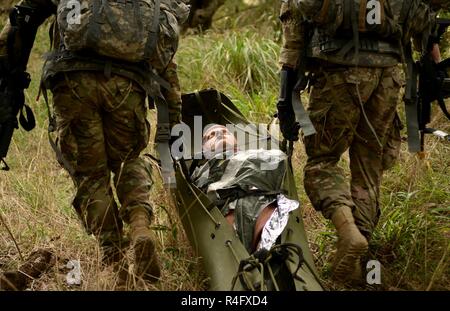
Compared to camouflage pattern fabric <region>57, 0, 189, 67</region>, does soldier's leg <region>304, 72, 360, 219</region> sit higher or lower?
lower

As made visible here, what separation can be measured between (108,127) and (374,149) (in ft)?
5.11

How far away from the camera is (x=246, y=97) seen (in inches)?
280

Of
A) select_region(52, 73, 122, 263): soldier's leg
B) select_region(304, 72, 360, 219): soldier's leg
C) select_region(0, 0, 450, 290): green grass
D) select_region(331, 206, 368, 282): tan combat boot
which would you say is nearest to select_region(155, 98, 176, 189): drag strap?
select_region(52, 73, 122, 263): soldier's leg

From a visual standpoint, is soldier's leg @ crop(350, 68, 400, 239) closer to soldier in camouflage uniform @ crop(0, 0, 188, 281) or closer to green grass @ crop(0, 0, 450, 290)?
green grass @ crop(0, 0, 450, 290)

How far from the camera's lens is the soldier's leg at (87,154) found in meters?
3.56

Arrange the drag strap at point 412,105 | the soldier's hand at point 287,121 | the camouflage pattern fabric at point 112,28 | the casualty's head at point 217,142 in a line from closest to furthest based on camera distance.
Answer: the camouflage pattern fabric at point 112,28 → the drag strap at point 412,105 → the soldier's hand at point 287,121 → the casualty's head at point 217,142

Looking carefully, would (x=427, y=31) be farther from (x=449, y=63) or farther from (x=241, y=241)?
(x=241, y=241)

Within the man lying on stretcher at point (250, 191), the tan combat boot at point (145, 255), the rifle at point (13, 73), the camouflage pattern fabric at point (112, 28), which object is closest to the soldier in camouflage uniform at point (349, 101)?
the man lying on stretcher at point (250, 191)

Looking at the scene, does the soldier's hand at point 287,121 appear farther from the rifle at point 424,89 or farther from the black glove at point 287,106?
the rifle at point 424,89

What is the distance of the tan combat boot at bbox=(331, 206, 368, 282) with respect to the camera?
11.4 ft

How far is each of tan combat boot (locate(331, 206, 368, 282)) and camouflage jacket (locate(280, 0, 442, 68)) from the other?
86 cm

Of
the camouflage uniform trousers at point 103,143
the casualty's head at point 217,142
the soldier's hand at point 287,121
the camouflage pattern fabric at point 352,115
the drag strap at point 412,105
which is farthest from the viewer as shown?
the casualty's head at point 217,142

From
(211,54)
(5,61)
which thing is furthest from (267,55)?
(5,61)

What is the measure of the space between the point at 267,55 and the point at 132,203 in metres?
4.21
